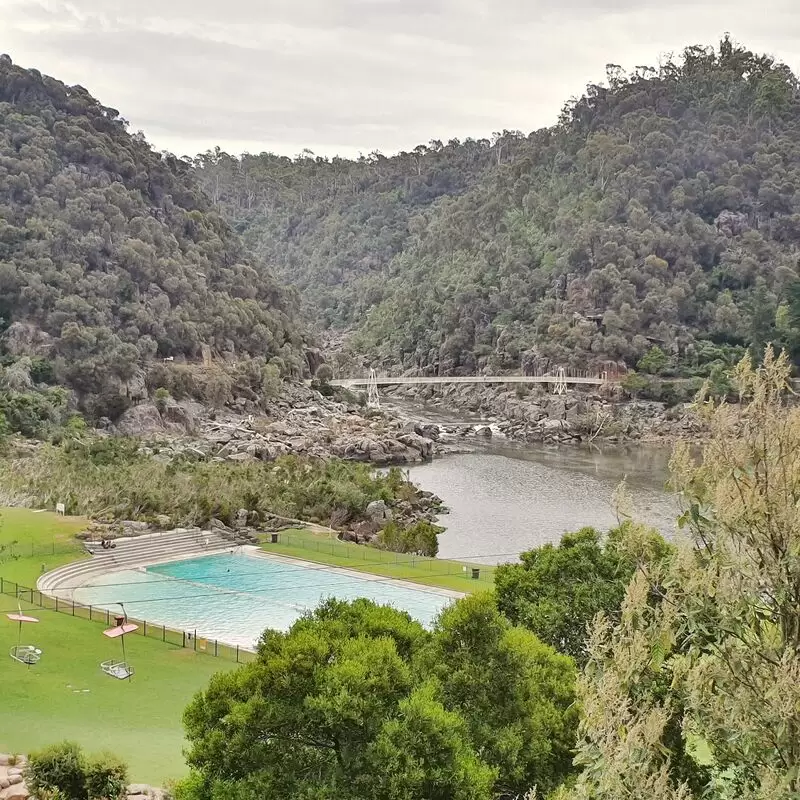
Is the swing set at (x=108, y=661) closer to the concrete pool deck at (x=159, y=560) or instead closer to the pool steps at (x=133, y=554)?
the concrete pool deck at (x=159, y=560)

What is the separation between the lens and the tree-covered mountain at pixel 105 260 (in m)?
60.9

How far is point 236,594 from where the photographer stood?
24.7 meters

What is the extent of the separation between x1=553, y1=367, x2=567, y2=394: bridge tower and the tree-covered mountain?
23.6 metres

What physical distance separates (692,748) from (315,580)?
1872 cm

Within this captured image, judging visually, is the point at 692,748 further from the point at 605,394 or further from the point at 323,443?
the point at 605,394

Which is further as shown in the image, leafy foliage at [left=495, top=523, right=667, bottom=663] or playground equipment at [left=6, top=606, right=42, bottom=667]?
playground equipment at [left=6, top=606, right=42, bottom=667]

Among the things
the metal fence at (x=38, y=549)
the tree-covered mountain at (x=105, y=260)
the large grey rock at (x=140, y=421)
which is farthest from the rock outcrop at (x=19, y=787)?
the tree-covered mountain at (x=105, y=260)

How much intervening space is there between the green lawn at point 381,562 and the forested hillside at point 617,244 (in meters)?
56.4

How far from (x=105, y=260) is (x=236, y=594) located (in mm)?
52676

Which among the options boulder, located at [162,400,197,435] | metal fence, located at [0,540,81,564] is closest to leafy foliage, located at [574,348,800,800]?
metal fence, located at [0,540,81,564]

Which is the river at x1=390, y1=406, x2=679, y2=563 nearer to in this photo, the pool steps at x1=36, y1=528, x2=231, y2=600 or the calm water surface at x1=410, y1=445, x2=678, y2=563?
the calm water surface at x1=410, y1=445, x2=678, y2=563

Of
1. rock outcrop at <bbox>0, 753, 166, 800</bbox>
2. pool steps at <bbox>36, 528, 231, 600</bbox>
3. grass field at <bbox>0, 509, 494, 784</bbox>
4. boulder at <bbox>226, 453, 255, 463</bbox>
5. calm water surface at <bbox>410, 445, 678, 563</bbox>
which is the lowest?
calm water surface at <bbox>410, 445, 678, 563</bbox>

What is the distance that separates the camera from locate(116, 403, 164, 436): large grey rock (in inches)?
2264

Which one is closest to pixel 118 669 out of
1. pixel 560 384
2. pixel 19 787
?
pixel 19 787
